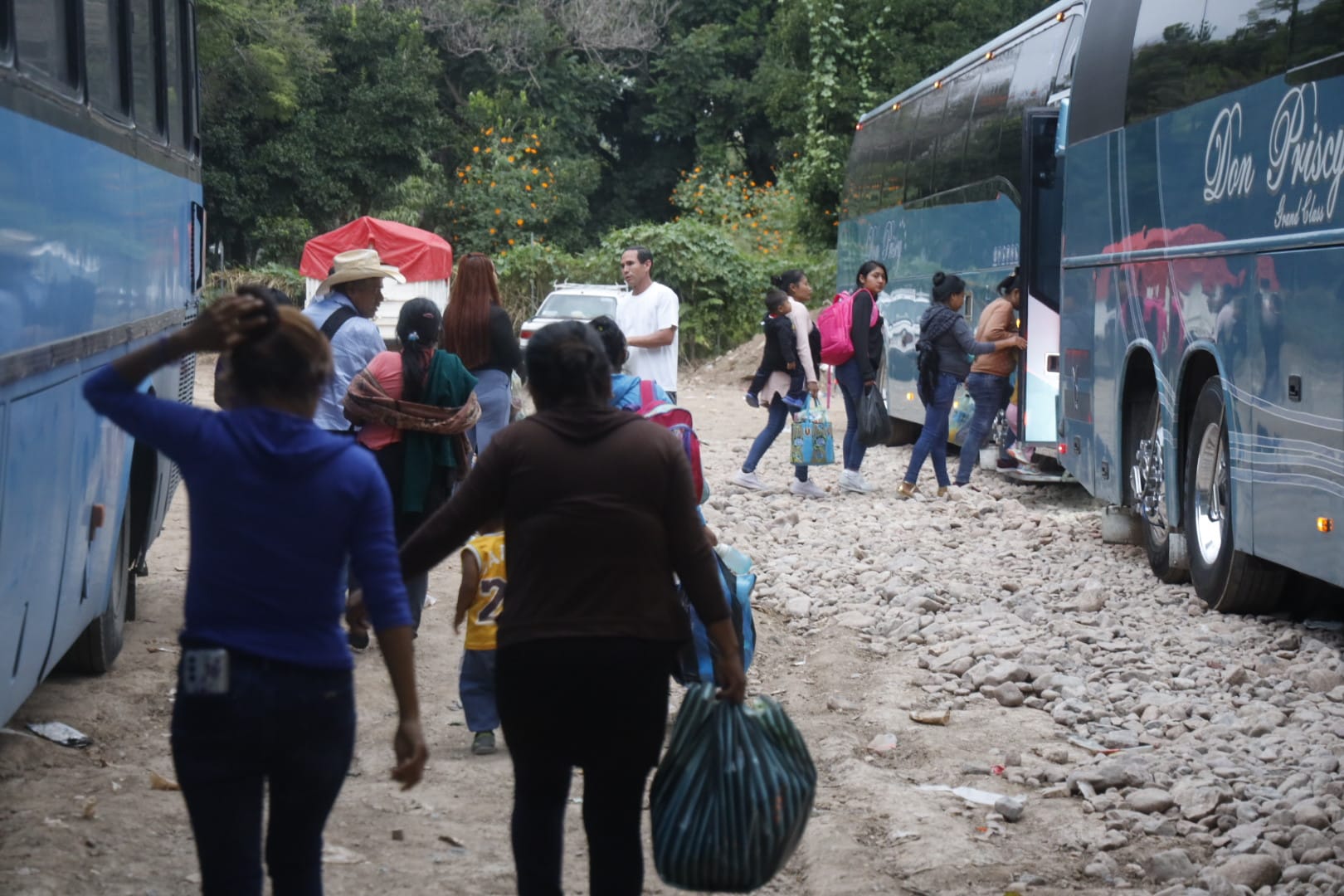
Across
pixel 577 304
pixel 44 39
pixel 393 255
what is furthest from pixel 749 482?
pixel 393 255

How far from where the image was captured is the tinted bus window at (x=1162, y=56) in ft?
30.1

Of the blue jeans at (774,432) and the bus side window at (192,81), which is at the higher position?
the bus side window at (192,81)

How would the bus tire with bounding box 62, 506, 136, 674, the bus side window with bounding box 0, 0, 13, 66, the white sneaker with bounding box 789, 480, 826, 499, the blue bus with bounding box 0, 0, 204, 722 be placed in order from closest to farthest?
1. the bus side window with bounding box 0, 0, 13, 66
2. the blue bus with bounding box 0, 0, 204, 722
3. the bus tire with bounding box 62, 506, 136, 674
4. the white sneaker with bounding box 789, 480, 826, 499

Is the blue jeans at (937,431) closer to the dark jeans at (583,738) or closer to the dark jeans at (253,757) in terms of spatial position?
the dark jeans at (583,738)

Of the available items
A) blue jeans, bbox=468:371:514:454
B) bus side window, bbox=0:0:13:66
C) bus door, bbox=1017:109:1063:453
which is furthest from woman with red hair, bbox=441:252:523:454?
bus door, bbox=1017:109:1063:453

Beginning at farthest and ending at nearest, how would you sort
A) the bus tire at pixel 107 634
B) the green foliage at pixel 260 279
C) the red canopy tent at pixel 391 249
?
1. the green foliage at pixel 260 279
2. the red canopy tent at pixel 391 249
3. the bus tire at pixel 107 634

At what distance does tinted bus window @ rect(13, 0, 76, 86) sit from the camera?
466cm

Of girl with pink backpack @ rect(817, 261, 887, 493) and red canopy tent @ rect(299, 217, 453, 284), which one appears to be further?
red canopy tent @ rect(299, 217, 453, 284)

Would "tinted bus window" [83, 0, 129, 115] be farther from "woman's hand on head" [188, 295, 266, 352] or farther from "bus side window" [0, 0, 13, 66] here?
"woman's hand on head" [188, 295, 266, 352]

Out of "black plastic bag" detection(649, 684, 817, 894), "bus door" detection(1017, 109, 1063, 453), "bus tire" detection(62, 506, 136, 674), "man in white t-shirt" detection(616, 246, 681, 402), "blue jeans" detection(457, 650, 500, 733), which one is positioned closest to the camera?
"black plastic bag" detection(649, 684, 817, 894)

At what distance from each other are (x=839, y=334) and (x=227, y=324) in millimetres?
11057

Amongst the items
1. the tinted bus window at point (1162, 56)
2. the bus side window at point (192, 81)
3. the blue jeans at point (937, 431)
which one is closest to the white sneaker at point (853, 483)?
the blue jeans at point (937, 431)

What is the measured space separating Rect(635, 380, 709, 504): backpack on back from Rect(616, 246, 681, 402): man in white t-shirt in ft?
12.9

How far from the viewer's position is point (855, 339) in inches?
554
